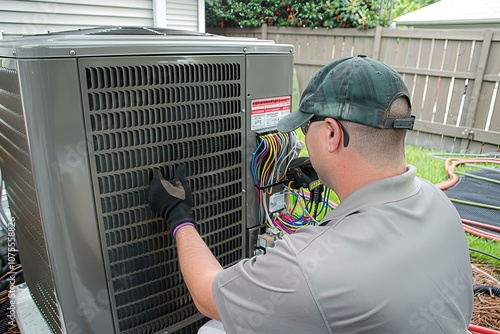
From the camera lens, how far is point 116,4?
11.6 feet

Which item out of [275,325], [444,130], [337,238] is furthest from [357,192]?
[444,130]

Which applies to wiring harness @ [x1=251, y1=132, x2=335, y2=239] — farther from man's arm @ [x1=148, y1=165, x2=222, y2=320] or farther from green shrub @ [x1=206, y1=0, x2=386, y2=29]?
green shrub @ [x1=206, y1=0, x2=386, y2=29]

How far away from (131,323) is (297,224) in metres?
0.74

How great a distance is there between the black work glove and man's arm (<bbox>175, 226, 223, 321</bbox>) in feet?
0.11

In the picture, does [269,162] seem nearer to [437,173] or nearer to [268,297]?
[268,297]

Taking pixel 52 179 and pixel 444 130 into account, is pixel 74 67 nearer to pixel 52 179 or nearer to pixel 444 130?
pixel 52 179

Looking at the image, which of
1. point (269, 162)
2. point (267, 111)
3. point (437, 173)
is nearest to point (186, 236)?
point (269, 162)

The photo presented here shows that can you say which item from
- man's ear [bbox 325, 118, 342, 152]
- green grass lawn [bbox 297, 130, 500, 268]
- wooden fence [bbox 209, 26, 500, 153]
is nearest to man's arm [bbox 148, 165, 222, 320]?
man's ear [bbox 325, 118, 342, 152]

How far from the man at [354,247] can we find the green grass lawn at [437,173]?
1947 mm

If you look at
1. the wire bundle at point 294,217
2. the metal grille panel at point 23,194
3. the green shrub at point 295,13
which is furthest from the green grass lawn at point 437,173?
the green shrub at point 295,13

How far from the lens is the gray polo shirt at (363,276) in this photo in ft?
2.57

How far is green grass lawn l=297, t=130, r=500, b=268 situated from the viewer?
8.62ft

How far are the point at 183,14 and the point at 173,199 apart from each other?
3989 millimetres

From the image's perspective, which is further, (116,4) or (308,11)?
(308,11)
